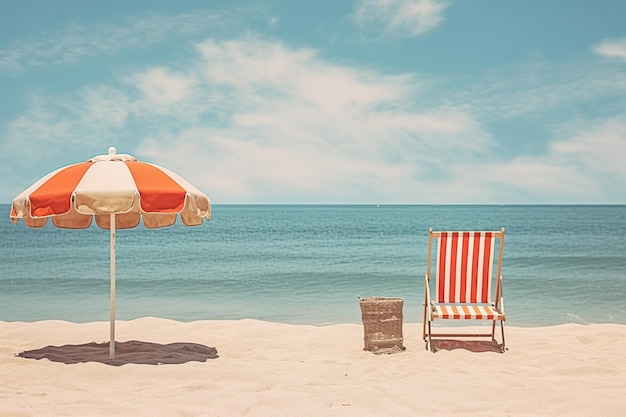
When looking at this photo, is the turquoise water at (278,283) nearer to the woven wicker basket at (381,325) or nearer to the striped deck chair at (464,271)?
the striped deck chair at (464,271)

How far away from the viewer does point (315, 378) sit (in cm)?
525

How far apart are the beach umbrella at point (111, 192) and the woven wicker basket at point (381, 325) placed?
6.20 feet

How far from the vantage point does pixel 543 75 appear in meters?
53.0

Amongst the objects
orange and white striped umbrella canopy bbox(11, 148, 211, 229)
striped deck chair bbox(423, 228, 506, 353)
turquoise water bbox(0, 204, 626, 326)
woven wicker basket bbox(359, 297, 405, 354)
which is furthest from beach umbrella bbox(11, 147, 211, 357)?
turquoise water bbox(0, 204, 626, 326)

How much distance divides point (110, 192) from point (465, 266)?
3.56 metres

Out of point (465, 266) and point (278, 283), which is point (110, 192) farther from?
point (278, 283)

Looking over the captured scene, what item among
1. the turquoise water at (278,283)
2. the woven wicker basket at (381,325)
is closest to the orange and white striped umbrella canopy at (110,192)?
the woven wicker basket at (381,325)

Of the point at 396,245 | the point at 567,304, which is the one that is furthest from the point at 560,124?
the point at 567,304

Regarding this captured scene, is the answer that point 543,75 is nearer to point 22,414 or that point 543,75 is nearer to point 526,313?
point 526,313

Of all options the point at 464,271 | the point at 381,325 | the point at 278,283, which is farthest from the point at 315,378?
the point at 278,283

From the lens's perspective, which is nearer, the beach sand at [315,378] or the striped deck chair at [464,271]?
the beach sand at [315,378]

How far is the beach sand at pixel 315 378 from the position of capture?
4.33 m

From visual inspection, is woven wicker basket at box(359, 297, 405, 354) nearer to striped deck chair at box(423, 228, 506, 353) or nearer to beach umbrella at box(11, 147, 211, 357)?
striped deck chair at box(423, 228, 506, 353)

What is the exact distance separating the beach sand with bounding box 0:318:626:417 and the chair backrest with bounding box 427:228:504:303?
0.57 m
